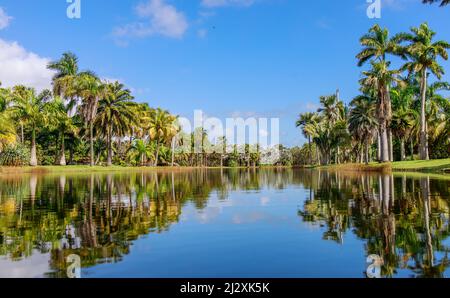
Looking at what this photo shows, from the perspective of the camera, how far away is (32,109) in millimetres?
68250

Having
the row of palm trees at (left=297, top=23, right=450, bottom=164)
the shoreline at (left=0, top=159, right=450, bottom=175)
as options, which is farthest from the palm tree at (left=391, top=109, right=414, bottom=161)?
the shoreline at (left=0, top=159, right=450, bottom=175)

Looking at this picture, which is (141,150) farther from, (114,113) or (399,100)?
(399,100)

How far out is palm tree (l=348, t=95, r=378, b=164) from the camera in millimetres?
68875

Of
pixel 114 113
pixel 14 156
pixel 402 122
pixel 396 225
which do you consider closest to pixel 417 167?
pixel 402 122

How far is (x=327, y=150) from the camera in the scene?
96688 mm

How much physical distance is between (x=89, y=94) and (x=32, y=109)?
9.77 m

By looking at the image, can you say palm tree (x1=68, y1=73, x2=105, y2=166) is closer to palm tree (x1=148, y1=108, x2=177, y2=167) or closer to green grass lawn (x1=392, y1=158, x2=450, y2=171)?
palm tree (x1=148, y1=108, x2=177, y2=167)

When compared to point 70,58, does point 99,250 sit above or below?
below

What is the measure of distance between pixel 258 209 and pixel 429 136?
60302mm

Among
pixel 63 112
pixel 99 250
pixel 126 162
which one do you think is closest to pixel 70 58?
pixel 63 112

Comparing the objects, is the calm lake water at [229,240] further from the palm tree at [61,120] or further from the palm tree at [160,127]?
the palm tree at [160,127]

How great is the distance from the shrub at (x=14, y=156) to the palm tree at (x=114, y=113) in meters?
14.7

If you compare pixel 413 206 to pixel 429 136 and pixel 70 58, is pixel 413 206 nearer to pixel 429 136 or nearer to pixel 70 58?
pixel 429 136
